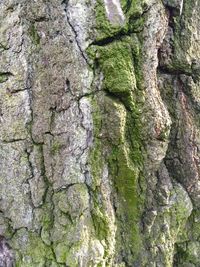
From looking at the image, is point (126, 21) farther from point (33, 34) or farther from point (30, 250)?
point (30, 250)

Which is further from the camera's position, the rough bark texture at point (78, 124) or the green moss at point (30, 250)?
the green moss at point (30, 250)

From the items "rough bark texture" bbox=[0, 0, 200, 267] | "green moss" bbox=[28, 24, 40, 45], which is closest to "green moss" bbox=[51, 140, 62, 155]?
→ "rough bark texture" bbox=[0, 0, 200, 267]

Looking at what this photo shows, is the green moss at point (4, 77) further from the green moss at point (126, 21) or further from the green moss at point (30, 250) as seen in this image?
Answer: the green moss at point (30, 250)

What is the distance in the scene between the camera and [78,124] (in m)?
1.73

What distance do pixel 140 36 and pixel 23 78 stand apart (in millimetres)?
572

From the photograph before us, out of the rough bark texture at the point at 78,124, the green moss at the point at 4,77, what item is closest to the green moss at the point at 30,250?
the rough bark texture at the point at 78,124

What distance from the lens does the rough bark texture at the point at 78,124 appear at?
5.57 ft

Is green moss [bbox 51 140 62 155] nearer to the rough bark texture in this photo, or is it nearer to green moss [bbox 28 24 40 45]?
the rough bark texture

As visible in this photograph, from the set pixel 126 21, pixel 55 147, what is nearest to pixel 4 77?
pixel 55 147

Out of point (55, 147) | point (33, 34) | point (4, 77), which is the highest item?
point (33, 34)

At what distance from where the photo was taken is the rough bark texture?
5.57ft

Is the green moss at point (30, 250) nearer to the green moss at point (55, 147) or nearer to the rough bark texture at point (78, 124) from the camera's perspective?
the rough bark texture at point (78, 124)

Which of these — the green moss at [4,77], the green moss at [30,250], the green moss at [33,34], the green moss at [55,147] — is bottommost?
the green moss at [30,250]

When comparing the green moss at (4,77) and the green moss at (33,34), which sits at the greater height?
the green moss at (33,34)
